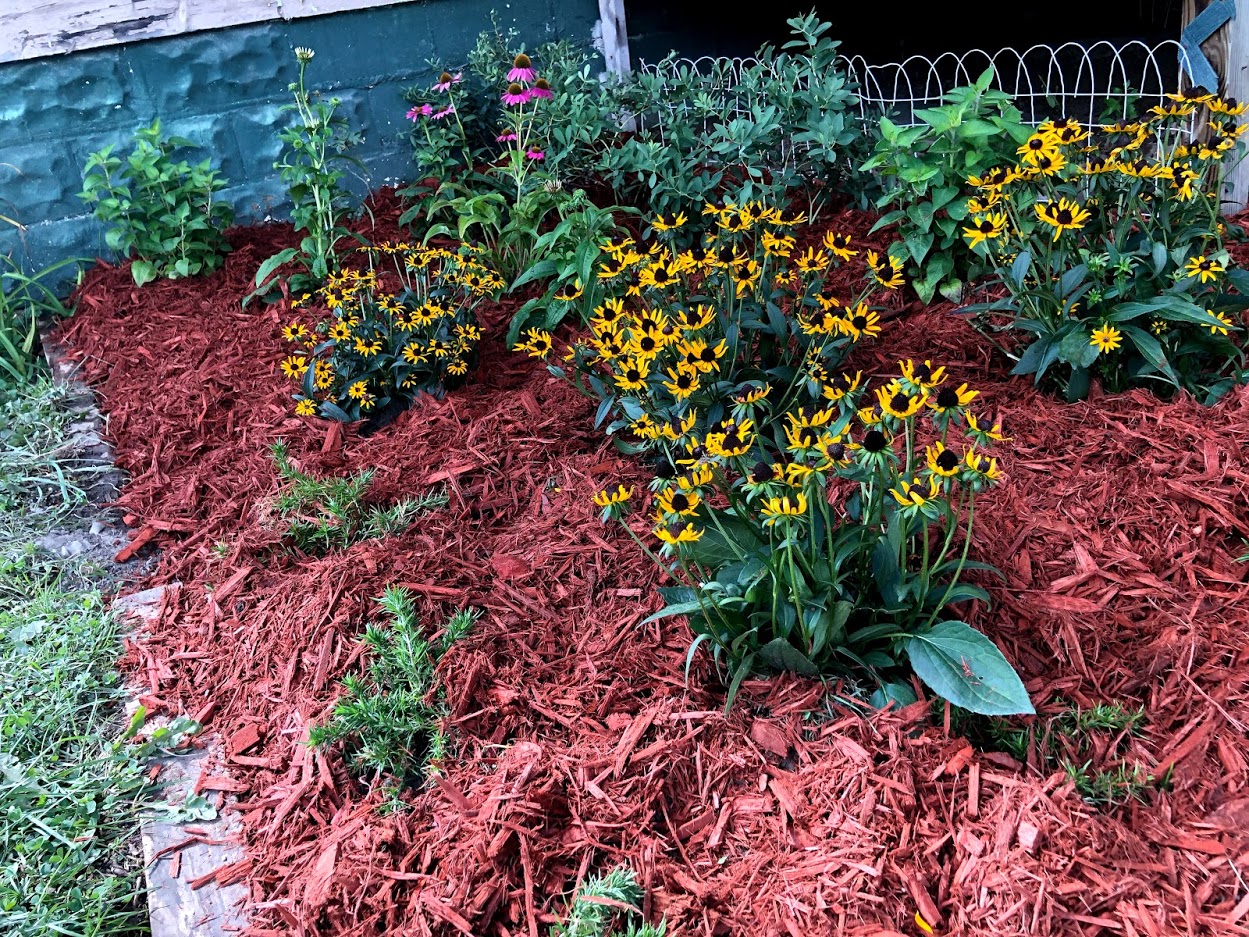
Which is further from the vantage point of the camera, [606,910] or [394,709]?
[394,709]

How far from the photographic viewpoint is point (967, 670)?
5.63 ft

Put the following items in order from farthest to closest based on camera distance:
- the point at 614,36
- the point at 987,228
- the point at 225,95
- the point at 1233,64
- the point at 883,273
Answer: the point at 614,36 < the point at 225,95 < the point at 1233,64 < the point at 883,273 < the point at 987,228

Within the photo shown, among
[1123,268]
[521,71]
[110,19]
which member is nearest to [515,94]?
[521,71]

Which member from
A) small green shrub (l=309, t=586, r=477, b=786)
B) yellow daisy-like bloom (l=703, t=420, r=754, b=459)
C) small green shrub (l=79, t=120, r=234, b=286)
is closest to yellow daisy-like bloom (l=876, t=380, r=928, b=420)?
yellow daisy-like bloom (l=703, t=420, r=754, b=459)

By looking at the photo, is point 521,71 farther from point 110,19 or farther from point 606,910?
point 606,910

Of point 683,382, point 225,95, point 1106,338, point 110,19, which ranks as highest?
point 110,19

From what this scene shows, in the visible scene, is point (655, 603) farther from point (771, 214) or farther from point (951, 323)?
point (951, 323)

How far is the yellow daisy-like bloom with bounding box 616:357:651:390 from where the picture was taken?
2238 mm

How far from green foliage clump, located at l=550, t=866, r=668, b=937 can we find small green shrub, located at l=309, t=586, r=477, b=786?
44 cm

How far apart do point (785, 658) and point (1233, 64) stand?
2885 mm

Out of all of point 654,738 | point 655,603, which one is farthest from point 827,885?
point 655,603

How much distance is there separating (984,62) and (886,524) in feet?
20.5

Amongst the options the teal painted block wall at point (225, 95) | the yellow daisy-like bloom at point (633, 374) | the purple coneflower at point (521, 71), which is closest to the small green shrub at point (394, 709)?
the yellow daisy-like bloom at point (633, 374)

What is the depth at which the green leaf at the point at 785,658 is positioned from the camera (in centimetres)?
182
